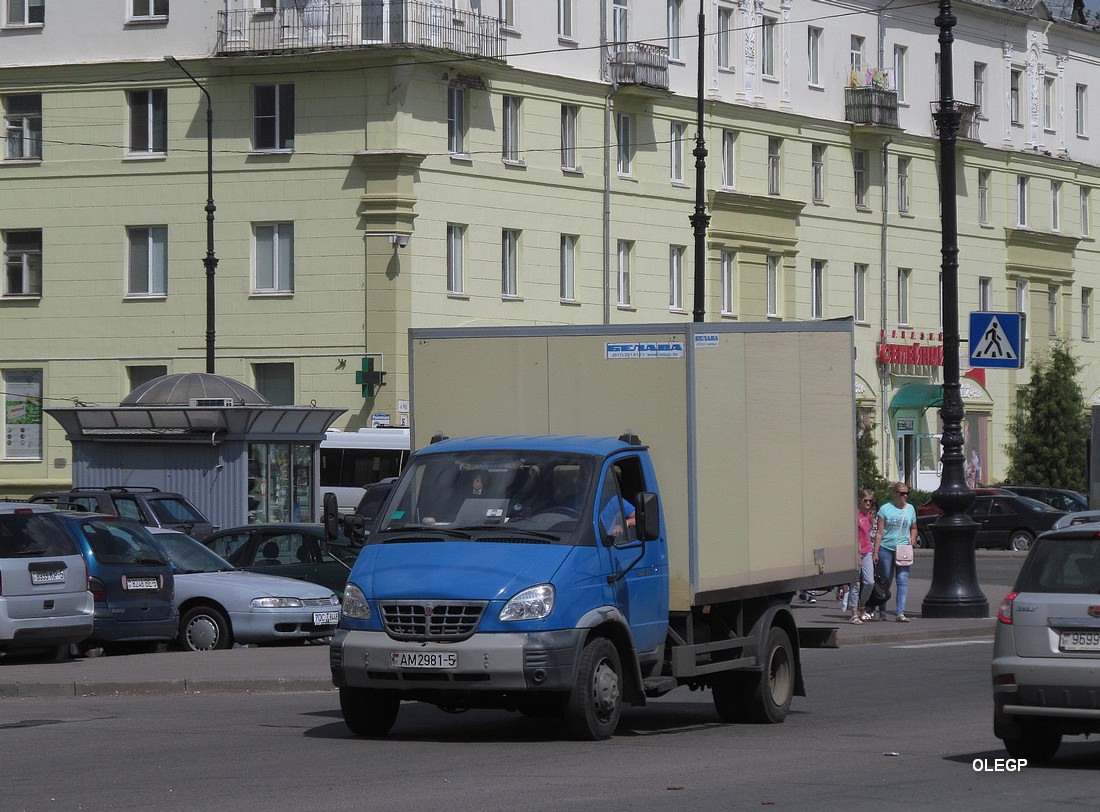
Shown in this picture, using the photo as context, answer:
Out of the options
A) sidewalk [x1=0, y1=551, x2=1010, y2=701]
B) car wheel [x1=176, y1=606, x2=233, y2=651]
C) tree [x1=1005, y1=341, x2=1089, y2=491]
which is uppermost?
tree [x1=1005, y1=341, x2=1089, y2=491]

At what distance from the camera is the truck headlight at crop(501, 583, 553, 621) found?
1338 centimetres

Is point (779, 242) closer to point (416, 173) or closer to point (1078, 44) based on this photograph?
point (416, 173)

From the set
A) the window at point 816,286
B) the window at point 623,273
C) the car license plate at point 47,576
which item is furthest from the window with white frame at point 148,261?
the car license plate at point 47,576

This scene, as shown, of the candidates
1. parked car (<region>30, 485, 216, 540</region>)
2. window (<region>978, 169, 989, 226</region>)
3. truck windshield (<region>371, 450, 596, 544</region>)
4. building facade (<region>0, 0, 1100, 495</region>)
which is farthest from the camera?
window (<region>978, 169, 989, 226</region>)

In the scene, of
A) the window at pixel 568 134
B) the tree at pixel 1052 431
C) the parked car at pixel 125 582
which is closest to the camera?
the parked car at pixel 125 582

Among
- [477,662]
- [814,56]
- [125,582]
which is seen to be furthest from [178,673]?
[814,56]

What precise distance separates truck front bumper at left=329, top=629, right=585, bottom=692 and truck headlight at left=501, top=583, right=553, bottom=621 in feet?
0.39

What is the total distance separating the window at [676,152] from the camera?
55.0 m

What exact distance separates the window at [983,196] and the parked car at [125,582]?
49.3m

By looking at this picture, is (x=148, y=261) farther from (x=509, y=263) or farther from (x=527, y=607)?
(x=527, y=607)

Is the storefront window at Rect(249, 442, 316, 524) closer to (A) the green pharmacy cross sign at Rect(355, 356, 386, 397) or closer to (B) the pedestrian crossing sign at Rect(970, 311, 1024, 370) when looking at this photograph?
(A) the green pharmacy cross sign at Rect(355, 356, 386, 397)

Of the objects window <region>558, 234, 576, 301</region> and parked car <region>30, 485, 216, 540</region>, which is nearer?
parked car <region>30, 485, 216, 540</region>

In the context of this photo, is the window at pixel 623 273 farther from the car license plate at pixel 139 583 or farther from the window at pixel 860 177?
the car license plate at pixel 139 583

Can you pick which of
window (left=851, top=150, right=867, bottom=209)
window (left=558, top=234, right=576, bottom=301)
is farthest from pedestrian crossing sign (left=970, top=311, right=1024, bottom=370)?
window (left=851, top=150, right=867, bottom=209)
